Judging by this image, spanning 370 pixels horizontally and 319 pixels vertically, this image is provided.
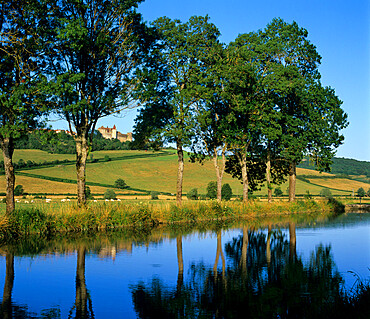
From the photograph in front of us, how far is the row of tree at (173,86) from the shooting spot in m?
26.3

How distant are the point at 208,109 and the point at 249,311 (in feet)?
121

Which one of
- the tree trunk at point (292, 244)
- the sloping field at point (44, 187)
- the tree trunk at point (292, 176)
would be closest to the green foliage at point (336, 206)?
the tree trunk at point (292, 176)

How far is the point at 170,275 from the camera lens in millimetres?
15055

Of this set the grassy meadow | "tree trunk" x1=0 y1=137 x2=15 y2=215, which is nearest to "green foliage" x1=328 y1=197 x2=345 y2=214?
the grassy meadow

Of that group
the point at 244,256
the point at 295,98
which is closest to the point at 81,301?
the point at 244,256

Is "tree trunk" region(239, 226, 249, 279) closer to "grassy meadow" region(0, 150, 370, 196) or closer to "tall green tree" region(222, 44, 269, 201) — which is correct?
"tall green tree" region(222, 44, 269, 201)

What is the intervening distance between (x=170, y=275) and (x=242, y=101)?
31.3 metres

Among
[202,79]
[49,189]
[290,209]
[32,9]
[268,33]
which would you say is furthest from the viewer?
[49,189]

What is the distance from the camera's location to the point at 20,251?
19.2m

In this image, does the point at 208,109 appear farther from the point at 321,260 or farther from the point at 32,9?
the point at 321,260

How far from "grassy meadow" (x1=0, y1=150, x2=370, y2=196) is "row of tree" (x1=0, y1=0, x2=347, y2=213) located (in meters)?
53.3

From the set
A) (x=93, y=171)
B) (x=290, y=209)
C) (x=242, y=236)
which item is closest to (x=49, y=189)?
(x=93, y=171)

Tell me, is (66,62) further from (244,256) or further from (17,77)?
(244,256)

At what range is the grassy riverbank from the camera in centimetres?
2516
